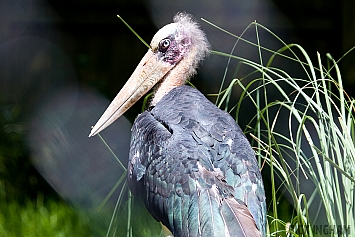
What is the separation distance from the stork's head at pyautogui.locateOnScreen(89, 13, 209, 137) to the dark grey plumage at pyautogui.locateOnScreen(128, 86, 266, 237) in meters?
0.30

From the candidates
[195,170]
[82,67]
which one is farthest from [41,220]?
[195,170]

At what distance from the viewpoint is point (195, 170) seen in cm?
141

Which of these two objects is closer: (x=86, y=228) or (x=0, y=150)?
(x=86, y=228)

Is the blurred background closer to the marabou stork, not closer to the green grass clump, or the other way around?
the green grass clump

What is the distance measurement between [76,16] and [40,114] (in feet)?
1.74

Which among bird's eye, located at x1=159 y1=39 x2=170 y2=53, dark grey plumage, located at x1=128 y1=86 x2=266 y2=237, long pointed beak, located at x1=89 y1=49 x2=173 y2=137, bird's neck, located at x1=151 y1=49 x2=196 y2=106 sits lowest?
dark grey plumage, located at x1=128 y1=86 x2=266 y2=237

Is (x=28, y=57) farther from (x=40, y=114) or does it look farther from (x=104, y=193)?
(x=104, y=193)

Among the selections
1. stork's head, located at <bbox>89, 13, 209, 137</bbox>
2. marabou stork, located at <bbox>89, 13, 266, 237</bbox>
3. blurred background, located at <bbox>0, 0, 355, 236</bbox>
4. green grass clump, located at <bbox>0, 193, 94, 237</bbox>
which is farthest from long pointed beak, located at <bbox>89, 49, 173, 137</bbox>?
blurred background, located at <bbox>0, 0, 355, 236</bbox>

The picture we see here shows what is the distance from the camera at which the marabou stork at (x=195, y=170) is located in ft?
4.42

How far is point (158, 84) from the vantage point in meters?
2.07

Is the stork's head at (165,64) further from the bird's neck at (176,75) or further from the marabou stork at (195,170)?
the marabou stork at (195,170)

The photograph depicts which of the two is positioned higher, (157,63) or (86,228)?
(157,63)

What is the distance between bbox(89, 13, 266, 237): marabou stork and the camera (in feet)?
4.42

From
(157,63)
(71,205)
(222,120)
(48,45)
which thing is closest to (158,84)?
(157,63)
